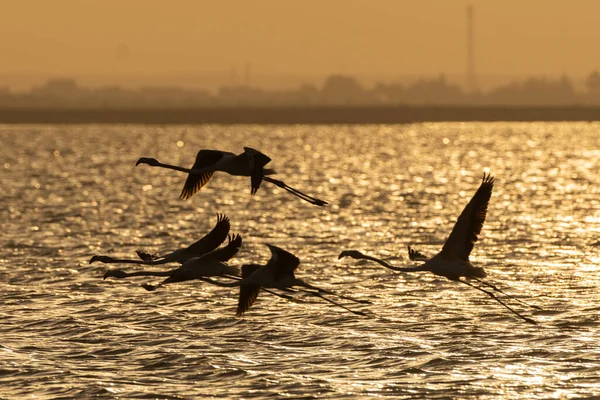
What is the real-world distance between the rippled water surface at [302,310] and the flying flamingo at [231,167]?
304 cm

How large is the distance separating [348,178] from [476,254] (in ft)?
151

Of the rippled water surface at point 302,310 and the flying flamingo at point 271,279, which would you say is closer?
the flying flamingo at point 271,279

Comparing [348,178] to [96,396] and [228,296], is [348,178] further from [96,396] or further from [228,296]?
[96,396]

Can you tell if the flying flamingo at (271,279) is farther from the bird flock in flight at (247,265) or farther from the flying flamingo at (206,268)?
the flying flamingo at (206,268)

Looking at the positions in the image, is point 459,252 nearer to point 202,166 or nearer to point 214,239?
point 214,239

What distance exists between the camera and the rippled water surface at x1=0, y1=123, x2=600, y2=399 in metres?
21.0

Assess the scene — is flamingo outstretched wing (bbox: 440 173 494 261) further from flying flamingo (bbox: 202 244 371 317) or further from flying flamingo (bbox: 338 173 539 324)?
flying flamingo (bbox: 202 244 371 317)

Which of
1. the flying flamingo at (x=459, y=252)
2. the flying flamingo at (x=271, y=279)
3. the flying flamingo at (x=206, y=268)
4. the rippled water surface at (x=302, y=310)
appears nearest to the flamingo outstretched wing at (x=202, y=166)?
the flying flamingo at (x=206, y=268)

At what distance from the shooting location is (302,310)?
27.3 metres

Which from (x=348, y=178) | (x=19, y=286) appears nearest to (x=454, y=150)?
(x=348, y=178)

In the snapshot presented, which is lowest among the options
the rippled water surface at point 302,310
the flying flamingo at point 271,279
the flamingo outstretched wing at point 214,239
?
the rippled water surface at point 302,310

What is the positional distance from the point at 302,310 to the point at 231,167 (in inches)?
305

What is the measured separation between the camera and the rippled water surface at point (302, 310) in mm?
20984

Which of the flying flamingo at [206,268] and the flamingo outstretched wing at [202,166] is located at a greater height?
the flamingo outstretched wing at [202,166]
